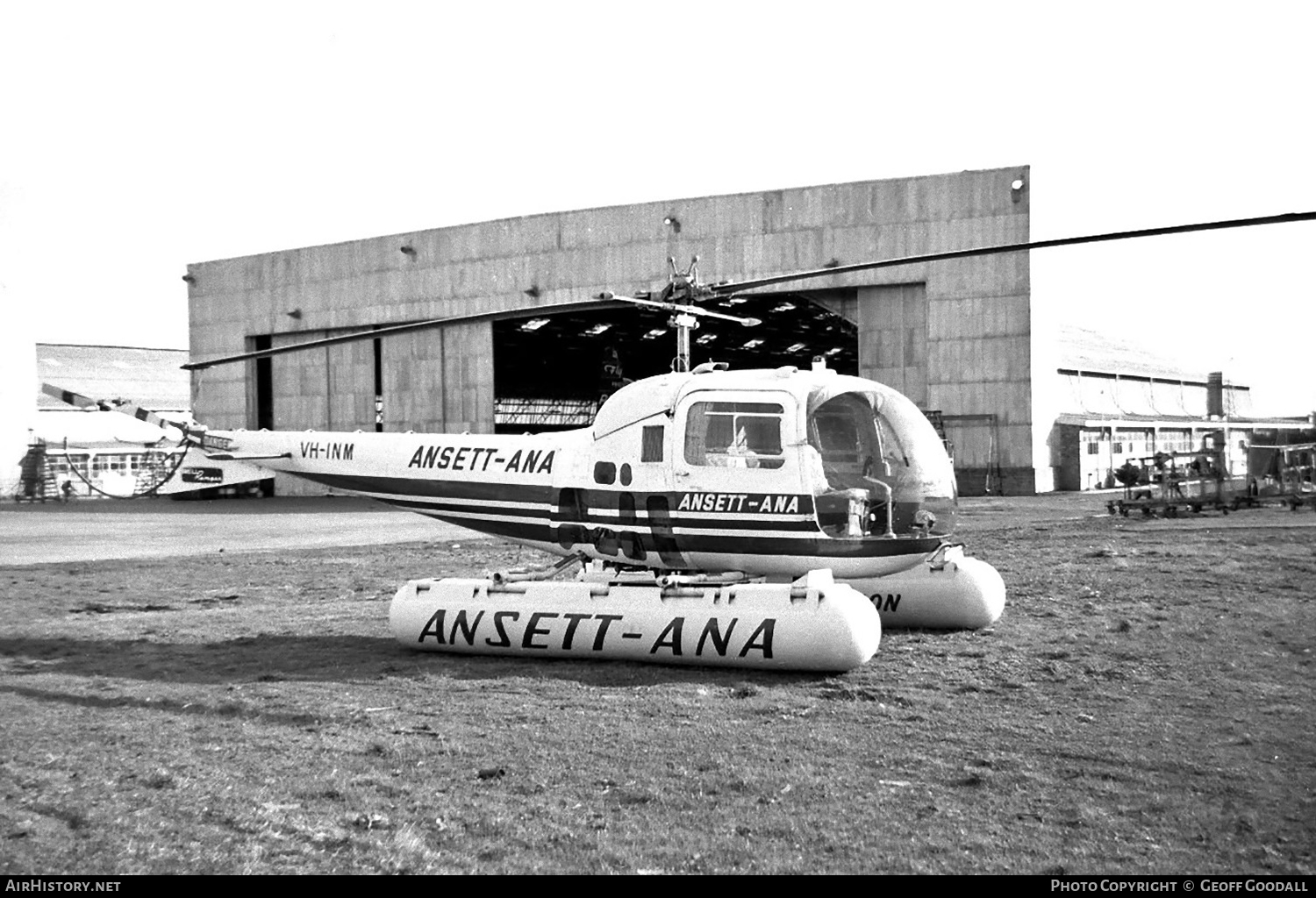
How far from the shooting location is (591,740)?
766 centimetres

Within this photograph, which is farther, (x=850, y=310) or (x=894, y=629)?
(x=850, y=310)

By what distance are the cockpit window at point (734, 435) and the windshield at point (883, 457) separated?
36 cm

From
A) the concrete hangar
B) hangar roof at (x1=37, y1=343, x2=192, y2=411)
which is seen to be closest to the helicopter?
the concrete hangar

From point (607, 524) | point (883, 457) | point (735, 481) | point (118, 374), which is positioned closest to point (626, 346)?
point (607, 524)

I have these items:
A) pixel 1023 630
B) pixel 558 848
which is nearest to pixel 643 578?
pixel 1023 630

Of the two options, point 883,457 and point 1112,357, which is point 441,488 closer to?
point 883,457

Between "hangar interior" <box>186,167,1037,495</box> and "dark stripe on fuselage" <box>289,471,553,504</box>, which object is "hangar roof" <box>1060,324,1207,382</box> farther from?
"dark stripe on fuselage" <box>289,471,553,504</box>

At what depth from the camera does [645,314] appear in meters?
27.7

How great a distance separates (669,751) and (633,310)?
2889 centimetres

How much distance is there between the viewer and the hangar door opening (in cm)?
3862

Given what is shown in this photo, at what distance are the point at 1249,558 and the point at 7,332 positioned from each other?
44407 millimetres

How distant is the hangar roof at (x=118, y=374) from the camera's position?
69106mm
